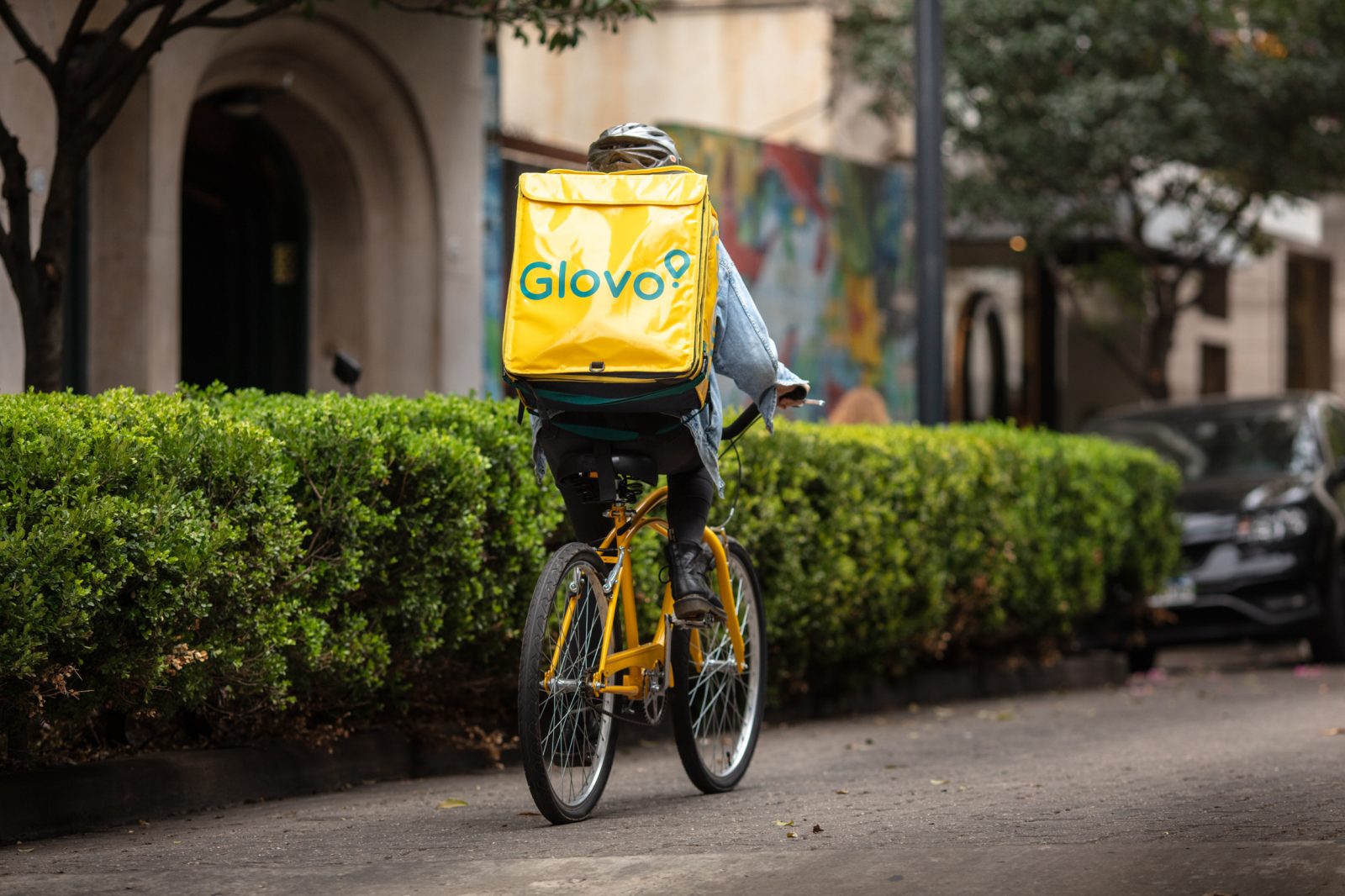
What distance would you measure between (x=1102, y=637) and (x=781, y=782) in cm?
651

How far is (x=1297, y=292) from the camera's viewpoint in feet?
119

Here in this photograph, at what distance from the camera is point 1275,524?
1322cm

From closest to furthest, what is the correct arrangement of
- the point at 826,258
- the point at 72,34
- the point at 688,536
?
the point at 688,536
the point at 72,34
the point at 826,258

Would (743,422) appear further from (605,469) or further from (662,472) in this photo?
(605,469)

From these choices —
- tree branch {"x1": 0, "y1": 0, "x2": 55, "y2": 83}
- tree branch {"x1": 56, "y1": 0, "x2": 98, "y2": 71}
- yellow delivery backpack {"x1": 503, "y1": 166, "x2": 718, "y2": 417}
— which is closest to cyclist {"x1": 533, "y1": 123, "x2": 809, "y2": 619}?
yellow delivery backpack {"x1": 503, "y1": 166, "x2": 718, "y2": 417}

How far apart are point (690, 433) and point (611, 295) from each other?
1.82ft

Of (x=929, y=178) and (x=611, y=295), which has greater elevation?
(x=929, y=178)

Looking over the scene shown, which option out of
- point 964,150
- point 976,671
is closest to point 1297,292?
point 964,150

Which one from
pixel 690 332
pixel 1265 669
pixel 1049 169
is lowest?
pixel 1265 669

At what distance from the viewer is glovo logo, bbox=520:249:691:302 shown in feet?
19.2

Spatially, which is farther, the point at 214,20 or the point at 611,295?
the point at 214,20

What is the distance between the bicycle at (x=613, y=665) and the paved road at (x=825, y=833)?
0.50ft

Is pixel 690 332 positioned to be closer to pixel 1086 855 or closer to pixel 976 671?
pixel 1086 855

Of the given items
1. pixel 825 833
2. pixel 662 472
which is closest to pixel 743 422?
pixel 662 472
